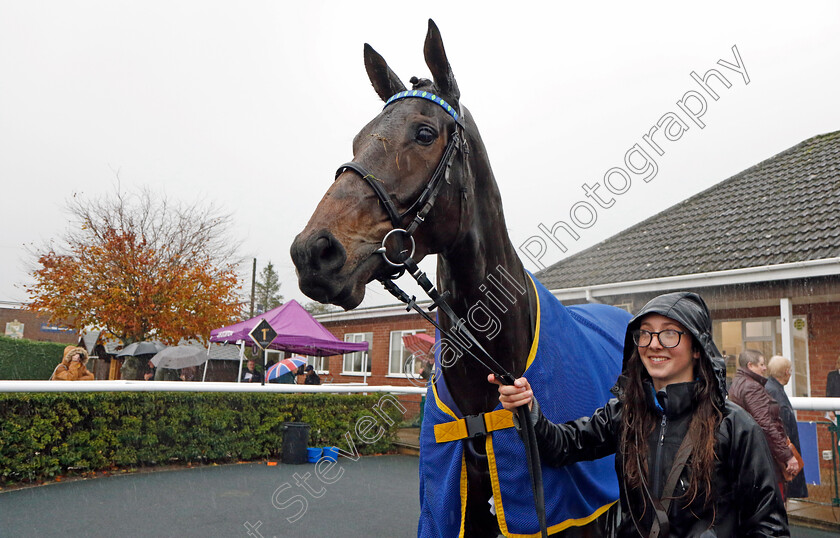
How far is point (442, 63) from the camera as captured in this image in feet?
6.52

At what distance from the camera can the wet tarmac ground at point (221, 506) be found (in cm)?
489

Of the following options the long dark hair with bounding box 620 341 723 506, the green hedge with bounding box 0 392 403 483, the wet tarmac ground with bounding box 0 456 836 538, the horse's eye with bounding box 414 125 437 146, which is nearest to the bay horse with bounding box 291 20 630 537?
the horse's eye with bounding box 414 125 437 146

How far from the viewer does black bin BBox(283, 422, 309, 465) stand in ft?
27.4

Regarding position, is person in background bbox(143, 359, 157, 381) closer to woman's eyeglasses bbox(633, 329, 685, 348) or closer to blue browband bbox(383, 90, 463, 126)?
blue browband bbox(383, 90, 463, 126)

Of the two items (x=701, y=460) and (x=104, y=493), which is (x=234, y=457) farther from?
(x=701, y=460)

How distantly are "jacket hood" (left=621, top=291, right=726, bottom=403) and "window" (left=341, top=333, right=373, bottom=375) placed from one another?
16111 millimetres

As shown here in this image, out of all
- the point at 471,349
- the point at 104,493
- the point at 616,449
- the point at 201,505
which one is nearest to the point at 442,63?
the point at 471,349

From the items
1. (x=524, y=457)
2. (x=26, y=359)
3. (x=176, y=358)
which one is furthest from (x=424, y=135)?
(x=26, y=359)

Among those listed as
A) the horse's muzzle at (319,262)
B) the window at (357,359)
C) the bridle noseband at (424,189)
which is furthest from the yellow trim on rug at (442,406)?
the window at (357,359)

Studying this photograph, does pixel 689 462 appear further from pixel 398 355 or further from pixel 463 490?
pixel 398 355

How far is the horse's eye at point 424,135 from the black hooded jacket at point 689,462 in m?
0.90

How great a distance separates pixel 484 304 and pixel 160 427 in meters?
7.04

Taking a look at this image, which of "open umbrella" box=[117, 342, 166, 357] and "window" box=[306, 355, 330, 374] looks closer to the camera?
"open umbrella" box=[117, 342, 166, 357]

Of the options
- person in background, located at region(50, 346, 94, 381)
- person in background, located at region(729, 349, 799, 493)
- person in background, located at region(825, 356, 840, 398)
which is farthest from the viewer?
person in background, located at region(50, 346, 94, 381)
